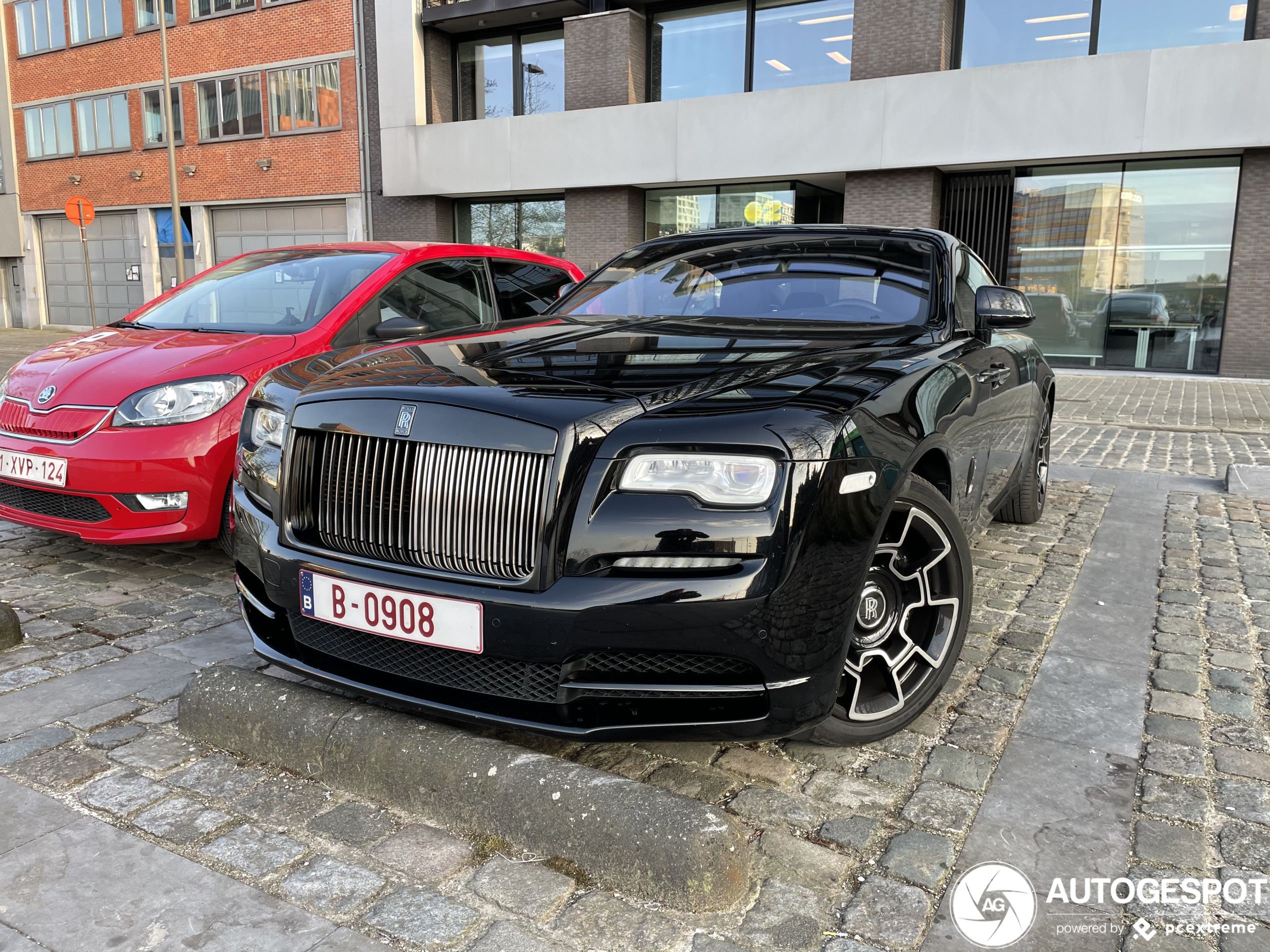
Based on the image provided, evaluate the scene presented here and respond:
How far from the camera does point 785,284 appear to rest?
139 inches

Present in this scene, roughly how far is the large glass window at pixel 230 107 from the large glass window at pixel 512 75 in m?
6.20

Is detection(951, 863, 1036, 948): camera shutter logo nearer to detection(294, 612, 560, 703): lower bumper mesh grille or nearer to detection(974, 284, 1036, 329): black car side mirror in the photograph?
detection(294, 612, 560, 703): lower bumper mesh grille

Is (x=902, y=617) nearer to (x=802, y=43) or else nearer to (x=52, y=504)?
(x=52, y=504)

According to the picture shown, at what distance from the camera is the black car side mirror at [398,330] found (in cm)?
412

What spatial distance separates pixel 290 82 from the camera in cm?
2439

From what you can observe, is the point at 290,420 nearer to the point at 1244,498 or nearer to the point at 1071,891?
the point at 1071,891

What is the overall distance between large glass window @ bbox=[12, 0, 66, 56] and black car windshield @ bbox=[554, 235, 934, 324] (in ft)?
109

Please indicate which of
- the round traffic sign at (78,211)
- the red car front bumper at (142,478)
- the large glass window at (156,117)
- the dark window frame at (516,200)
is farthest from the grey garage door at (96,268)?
the red car front bumper at (142,478)

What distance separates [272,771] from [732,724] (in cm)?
133

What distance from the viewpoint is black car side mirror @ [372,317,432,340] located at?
4117 millimetres

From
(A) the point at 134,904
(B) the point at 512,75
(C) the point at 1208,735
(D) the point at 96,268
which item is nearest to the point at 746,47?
(B) the point at 512,75

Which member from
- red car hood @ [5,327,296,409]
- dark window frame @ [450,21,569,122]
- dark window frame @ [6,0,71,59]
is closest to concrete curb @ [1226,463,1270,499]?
red car hood @ [5,327,296,409]

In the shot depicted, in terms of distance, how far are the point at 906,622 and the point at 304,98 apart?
2563 centimetres

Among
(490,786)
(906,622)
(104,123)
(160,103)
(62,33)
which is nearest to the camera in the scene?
(490,786)
